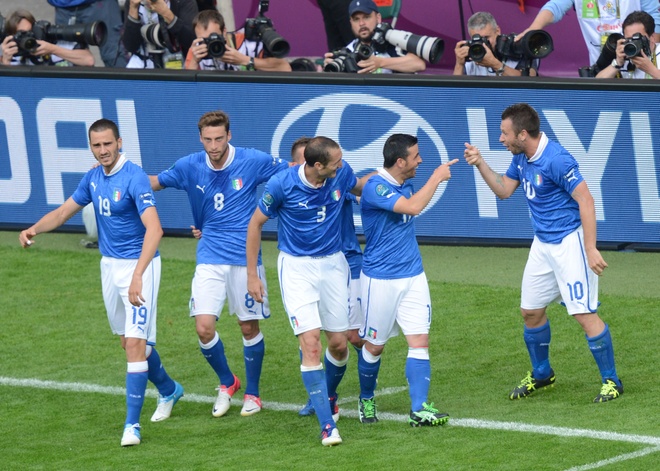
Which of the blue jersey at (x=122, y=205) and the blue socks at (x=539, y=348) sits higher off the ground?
the blue jersey at (x=122, y=205)

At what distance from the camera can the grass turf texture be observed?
26.3 feet

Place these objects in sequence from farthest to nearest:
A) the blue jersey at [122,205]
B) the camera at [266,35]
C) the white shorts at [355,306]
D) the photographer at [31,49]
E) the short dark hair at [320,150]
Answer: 1. the photographer at [31,49]
2. the camera at [266,35]
3. the white shorts at [355,306]
4. the blue jersey at [122,205]
5. the short dark hair at [320,150]

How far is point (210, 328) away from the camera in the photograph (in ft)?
29.9

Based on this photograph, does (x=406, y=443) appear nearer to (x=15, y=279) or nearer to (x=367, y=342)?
(x=367, y=342)

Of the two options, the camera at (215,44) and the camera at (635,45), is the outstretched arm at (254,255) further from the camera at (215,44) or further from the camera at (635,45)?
the camera at (215,44)

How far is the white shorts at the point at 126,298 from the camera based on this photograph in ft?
28.4

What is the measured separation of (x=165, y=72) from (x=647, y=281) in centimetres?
544

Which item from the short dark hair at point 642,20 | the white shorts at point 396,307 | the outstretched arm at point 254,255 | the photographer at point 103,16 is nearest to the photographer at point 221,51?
the photographer at point 103,16

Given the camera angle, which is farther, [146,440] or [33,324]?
[33,324]

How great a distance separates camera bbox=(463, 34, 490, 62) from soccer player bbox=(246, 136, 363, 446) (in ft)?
15.3

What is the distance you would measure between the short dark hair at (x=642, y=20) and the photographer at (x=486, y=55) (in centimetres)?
110

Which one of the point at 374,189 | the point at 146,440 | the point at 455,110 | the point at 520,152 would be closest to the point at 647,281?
the point at 455,110

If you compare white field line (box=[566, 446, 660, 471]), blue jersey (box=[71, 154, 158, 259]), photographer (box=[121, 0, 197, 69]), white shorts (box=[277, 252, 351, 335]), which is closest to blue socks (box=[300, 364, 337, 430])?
white shorts (box=[277, 252, 351, 335])

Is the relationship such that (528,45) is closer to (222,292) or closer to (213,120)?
(213,120)
